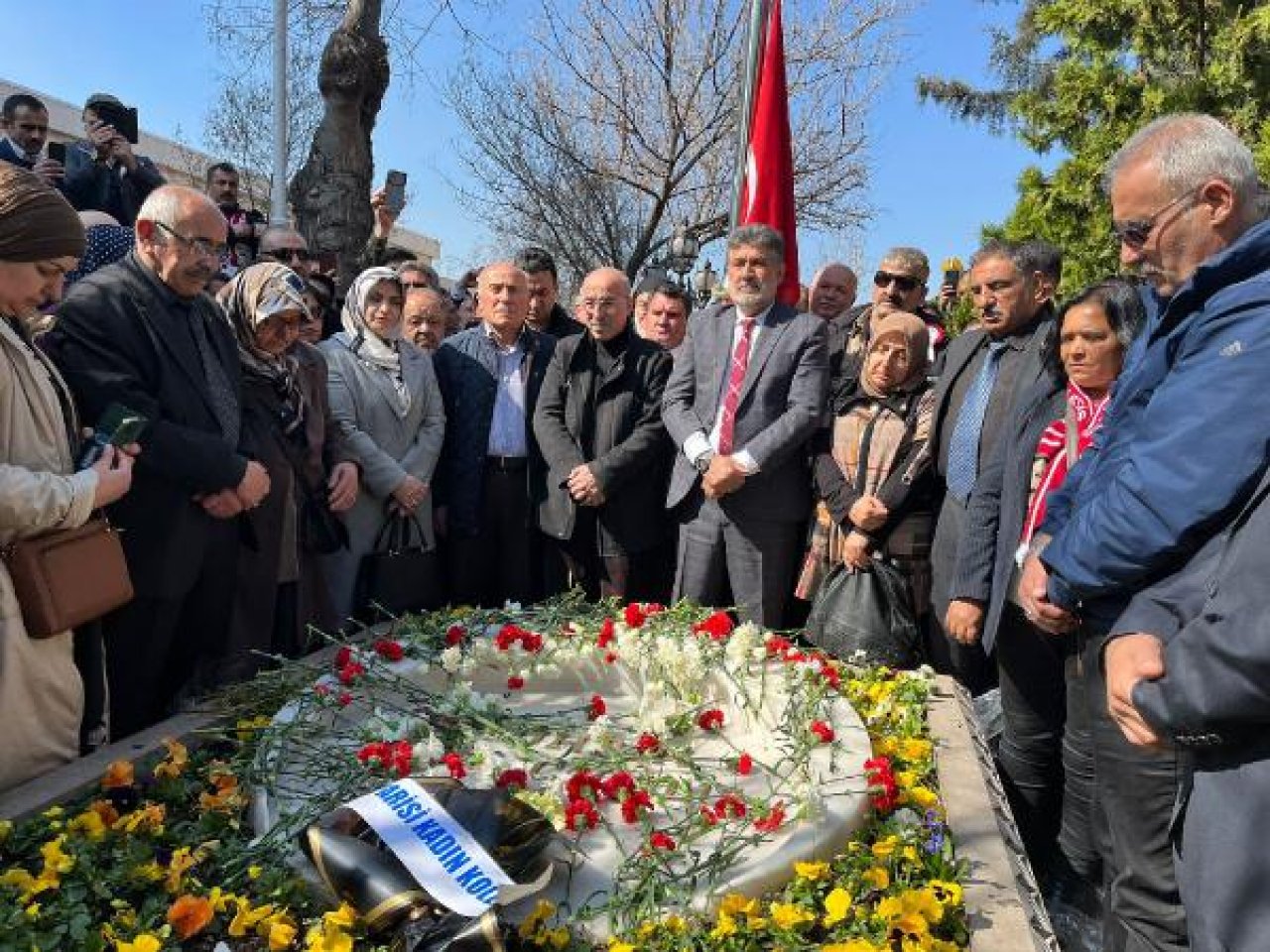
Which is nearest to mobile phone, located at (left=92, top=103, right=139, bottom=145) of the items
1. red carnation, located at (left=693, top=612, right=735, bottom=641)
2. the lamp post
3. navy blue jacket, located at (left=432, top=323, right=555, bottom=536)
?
navy blue jacket, located at (left=432, top=323, right=555, bottom=536)

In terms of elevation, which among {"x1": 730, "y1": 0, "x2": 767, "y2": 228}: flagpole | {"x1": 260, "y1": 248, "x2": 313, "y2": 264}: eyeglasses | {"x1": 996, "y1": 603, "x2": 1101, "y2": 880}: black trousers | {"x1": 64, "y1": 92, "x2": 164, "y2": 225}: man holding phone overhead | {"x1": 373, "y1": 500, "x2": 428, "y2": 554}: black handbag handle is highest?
{"x1": 730, "y1": 0, "x2": 767, "y2": 228}: flagpole

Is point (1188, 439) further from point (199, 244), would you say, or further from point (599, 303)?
point (599, 303)

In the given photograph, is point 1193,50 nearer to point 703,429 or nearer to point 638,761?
point 703,429

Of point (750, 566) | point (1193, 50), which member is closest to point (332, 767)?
point (750, 566)

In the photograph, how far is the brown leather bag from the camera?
216 cm

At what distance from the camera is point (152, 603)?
2857mm

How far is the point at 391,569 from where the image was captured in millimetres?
4117

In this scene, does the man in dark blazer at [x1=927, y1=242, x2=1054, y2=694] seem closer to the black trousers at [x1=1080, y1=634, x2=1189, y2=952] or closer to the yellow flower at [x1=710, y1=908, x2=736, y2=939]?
the black trousers at [x1=1080, y1=634, x2=1189, y2=952]

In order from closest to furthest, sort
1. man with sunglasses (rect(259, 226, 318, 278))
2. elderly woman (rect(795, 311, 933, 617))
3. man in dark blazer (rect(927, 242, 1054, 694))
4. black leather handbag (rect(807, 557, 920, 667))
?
1. man in dark blazer (rect(927, 242, 1054, 694))
2. black leather handbag (rect(807, 557, 920, 667))
3. elderly woman (rect(795, 311, 933, 617))
4. man with sunglasses (rect(259, 226, 318, 278))

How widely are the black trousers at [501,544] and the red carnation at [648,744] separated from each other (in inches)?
83.2

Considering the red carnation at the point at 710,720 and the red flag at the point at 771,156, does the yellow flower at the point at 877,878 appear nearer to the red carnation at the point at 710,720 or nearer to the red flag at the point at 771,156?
the red carnation at the point at 710,720

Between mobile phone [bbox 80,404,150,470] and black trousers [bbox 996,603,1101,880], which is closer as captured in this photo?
mobile phone [bbox 80,404,150,470]

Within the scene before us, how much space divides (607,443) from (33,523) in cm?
243

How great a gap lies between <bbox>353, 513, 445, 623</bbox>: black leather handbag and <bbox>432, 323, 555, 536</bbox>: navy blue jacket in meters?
0.24
